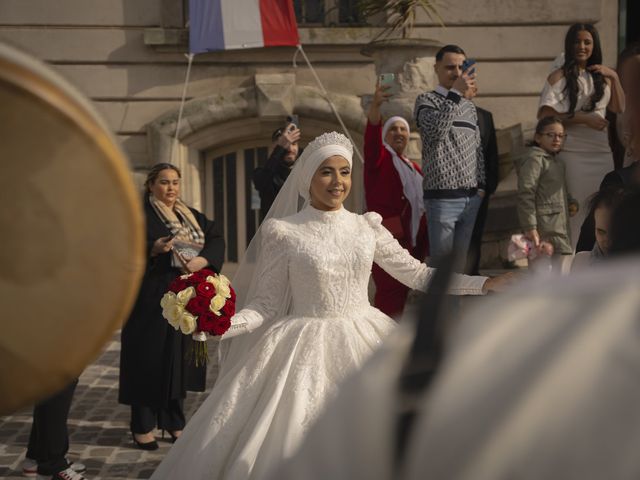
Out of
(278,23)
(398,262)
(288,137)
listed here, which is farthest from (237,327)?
(278,23)

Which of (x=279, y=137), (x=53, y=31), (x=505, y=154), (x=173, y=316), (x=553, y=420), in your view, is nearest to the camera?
(x=553, y=420)

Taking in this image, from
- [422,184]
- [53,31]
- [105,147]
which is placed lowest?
[422,184]

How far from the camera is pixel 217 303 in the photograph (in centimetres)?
371

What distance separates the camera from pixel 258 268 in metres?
4.19

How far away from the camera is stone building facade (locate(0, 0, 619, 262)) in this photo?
1047 centimetres

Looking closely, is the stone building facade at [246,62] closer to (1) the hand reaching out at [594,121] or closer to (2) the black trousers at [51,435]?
(1) the hand reaching out at [594,121]

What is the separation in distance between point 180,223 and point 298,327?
6.57ft

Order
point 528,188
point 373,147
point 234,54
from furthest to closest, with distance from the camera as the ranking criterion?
point 234,54
point 373,147
point 528,188

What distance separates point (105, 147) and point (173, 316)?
2.92 meters

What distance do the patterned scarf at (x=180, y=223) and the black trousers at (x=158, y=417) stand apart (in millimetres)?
868

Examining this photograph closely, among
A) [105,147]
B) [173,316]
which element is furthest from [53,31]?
[105,147]

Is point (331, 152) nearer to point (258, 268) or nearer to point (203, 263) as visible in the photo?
point (258, 268)

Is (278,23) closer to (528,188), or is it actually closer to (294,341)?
(528,188)

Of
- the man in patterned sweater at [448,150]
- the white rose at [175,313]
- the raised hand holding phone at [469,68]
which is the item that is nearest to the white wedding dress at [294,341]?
the white rose at [175,313]
